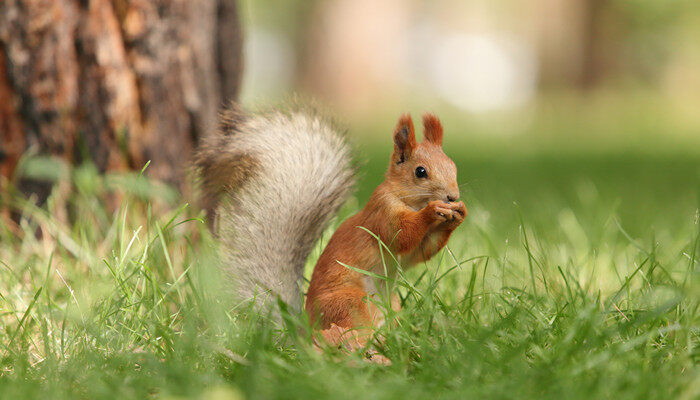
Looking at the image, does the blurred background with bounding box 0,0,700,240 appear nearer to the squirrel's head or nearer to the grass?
the squirrel's head

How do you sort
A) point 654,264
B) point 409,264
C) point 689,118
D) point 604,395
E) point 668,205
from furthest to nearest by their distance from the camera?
1. point 689,118
2. point 668,205
3. point 654,264
4. point 409,264
5. point 604,395

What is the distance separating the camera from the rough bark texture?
7.61 feet

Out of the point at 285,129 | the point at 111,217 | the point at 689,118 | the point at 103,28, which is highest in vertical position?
the point at 103,28

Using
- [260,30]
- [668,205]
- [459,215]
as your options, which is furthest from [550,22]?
[260,30]

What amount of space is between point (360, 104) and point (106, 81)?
7.63 meters

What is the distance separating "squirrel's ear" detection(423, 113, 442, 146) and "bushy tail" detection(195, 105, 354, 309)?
0.22 meters

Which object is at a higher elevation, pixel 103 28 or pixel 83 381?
pixel 103 28

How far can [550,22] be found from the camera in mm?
11883

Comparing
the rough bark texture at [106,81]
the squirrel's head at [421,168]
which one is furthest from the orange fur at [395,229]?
the rough bark texture at [106,81]

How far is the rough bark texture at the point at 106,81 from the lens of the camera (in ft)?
7.61

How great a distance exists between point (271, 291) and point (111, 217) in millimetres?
1204

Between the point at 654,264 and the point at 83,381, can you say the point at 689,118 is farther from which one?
the point at 83,381

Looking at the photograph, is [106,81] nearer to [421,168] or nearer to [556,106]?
[421,168]

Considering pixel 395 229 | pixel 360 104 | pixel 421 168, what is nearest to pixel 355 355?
pixel 395 229
